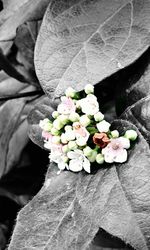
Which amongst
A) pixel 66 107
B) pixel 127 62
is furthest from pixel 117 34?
pixel 66 107

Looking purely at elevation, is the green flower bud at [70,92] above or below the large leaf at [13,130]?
above

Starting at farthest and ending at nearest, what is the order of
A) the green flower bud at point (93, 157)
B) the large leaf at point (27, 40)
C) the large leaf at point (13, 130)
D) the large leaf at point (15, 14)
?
the large leaf at point (27, 40) → the large leaf at point (13, 130) → the large leaf at point (15, 14) → the green flower bud at point (93, 157)

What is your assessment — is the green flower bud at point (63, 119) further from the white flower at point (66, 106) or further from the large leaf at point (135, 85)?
the large leaf at point (135, 85)

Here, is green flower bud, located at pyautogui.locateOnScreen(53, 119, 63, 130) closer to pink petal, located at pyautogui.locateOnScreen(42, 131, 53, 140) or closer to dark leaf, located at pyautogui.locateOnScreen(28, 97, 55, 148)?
pink petal, located at pyautogui.locateOnScreen(42, 131, 53, 140)

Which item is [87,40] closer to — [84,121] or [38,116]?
[84,121]

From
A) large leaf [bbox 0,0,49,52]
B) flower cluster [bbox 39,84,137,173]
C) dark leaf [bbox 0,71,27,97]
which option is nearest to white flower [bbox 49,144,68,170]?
flower cluster [bbox 39,84,137,173]

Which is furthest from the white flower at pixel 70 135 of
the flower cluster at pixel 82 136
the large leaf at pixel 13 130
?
the large leaf at pixel 13 130

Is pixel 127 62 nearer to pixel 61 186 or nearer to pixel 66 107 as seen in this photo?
pixel 66 107
